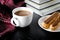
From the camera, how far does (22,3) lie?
0.67 meters

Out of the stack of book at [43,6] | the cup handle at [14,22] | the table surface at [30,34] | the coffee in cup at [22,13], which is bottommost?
the table surface at [30,34]

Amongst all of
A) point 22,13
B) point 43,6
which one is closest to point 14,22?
point 22,13

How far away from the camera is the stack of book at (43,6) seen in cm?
60

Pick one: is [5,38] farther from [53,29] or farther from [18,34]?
[53,29]

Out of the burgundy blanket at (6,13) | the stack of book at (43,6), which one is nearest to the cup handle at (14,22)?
the burgundy blanket at (6,13)

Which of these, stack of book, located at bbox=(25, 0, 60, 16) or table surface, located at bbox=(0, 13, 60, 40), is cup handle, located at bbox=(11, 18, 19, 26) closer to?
table surface, located at bbox=(0, 13, 60, 40)

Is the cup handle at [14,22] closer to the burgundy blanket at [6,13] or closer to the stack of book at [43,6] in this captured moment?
the burgundy blanket at [6,13]

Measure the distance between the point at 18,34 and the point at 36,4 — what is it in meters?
0.16

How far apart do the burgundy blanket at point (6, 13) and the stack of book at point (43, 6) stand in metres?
0.06

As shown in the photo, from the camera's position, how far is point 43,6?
605mm

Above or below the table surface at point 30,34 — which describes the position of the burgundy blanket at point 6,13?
above

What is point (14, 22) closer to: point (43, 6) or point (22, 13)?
point (22, 13)

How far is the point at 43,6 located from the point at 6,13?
15cm

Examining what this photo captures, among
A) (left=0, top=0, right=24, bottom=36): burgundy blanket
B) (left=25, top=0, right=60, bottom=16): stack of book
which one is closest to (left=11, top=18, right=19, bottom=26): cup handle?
(left=0, top=0, right=24, bottom=36): burgundy blanket
